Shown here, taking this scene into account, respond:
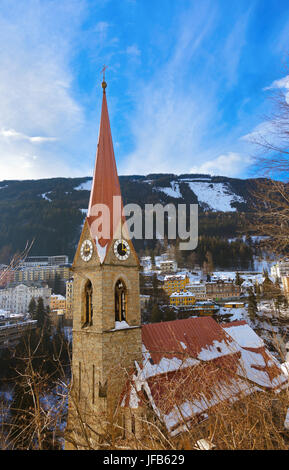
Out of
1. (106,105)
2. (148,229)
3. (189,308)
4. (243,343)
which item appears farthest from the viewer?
(148,229)

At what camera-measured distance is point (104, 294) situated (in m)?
11.7

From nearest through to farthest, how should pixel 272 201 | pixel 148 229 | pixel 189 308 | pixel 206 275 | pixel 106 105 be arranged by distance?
pixel 272 201 < pixel 106 105 < pixel 189 308 < pixel 206 275 < pixel 148 229

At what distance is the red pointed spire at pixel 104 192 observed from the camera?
12.5 meters

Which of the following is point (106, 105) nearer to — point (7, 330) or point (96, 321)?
point (96, 321)

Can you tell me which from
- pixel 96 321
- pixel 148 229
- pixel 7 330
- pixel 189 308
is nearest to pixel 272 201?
pixel 96 321

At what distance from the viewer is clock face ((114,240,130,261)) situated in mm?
12617

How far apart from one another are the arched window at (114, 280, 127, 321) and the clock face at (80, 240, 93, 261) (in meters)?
1.82

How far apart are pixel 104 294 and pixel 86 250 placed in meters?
2.32

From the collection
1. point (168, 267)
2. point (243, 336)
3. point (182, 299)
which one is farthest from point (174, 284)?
point (243, 336)

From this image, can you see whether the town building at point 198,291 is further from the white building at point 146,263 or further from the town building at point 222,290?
the white building at point 146,263

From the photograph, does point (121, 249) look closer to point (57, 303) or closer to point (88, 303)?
point (88, 303)

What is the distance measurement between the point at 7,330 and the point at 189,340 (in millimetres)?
36003

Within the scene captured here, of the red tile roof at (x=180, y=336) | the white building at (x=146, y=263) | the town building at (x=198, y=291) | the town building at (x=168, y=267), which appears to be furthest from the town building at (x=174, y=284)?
the red tile roof at (x=180, y=336)
